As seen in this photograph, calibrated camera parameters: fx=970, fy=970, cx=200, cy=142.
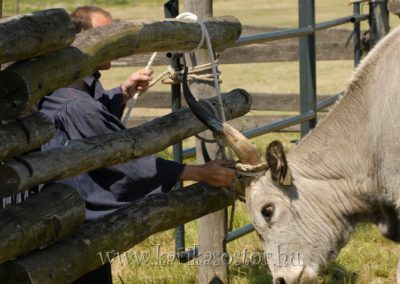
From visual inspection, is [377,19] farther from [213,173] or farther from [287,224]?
[213,173]

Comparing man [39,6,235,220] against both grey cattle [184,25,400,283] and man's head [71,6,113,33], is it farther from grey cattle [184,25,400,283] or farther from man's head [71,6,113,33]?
grey cattle [184,25,400,283]

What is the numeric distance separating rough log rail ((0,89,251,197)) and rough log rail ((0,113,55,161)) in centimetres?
6

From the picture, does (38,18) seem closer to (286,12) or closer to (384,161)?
(384,161)

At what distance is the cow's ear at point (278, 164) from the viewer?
5172 mm

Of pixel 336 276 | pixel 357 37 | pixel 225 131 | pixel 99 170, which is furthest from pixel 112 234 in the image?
pixel 357 37

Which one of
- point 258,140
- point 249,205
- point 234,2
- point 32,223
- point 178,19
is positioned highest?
point 178,19

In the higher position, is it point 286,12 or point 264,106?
point 264,106

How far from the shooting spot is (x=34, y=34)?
13.2 ft

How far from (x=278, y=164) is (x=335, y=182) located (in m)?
0.43

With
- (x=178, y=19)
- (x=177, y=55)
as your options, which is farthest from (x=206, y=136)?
(x=178, y=19)

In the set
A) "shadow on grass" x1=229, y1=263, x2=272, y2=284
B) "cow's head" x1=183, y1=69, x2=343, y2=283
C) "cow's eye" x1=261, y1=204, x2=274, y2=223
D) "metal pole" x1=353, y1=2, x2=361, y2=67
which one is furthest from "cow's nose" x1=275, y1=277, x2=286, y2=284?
"metal pole" x1=353, y1=2, x2=361, y2=67

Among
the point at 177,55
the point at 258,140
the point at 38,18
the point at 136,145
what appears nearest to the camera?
the point at 38,18

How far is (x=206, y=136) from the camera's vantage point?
5973 mm

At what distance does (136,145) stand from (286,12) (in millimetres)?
31818
